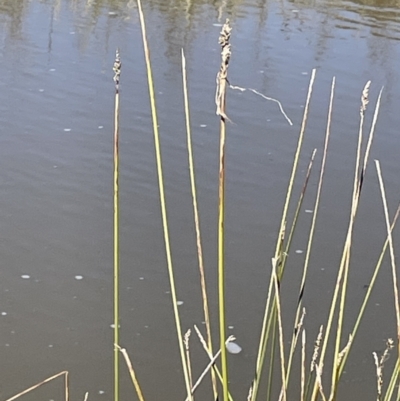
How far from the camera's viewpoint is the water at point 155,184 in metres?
2.15

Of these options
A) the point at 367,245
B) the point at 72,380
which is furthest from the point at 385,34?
the point at 72,380

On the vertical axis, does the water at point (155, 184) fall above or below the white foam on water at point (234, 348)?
above

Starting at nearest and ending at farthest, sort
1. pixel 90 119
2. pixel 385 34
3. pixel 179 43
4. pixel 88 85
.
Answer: pixel 90 119 → pixel 88 85 → pixel 179 43 → pixel 385 34

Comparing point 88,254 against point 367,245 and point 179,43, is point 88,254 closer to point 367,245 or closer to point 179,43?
point 367,245

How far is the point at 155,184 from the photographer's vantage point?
9.78ft

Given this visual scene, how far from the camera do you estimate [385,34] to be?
519cm

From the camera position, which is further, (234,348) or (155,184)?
(155,184)

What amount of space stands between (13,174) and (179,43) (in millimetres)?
1913

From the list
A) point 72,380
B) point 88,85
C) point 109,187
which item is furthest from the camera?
point 88,85

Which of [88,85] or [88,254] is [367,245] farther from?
[88,85]

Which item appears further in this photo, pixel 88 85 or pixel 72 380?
pixel 88 85

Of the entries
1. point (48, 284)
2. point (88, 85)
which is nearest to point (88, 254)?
point (48, 284)

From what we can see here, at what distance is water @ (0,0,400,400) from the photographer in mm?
2152

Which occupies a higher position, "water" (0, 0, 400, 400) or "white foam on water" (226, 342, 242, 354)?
"water" (0, 0, 400, 400)
